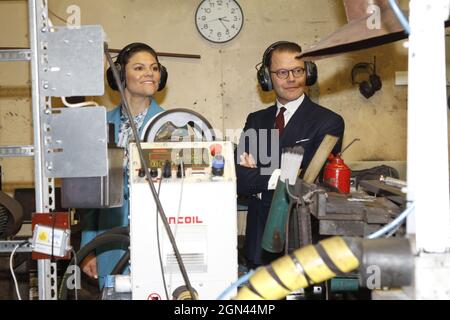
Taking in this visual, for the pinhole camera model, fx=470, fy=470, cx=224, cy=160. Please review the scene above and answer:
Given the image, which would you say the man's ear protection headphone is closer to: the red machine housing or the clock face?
the clock face

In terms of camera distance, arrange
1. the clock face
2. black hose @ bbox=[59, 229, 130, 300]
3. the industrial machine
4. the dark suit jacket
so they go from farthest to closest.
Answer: the clock face < the dark suit jacket < black hose @ bbox=[59, 229, 130, 300] < the industrial machine

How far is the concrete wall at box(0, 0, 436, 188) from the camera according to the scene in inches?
148

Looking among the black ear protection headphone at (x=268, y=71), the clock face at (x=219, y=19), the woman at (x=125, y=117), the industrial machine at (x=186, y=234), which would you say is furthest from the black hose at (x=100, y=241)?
the clock face at (x=219, y=19)

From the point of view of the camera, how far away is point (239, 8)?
375cm

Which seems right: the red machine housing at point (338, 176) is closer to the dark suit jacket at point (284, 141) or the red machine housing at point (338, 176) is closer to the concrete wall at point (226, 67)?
the dark suit jacket at point (284, 141)

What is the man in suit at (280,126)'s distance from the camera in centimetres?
233

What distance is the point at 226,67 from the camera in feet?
12.6

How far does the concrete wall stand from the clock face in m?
0.06

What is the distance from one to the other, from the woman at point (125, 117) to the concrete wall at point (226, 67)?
4.47ft

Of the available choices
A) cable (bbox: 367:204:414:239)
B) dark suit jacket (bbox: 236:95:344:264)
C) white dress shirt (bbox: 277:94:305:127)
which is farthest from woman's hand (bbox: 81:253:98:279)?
cable (bbox: 367:204:414:239)

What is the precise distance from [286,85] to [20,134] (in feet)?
7.73

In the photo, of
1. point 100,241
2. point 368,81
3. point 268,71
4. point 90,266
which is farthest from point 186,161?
point 368,81
